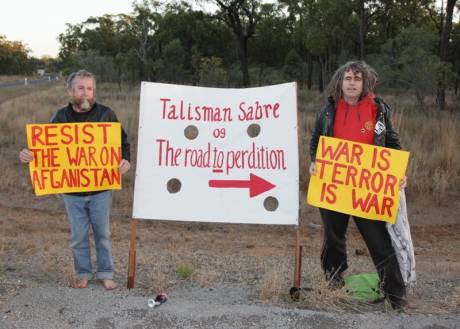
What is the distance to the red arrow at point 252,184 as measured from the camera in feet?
14.3

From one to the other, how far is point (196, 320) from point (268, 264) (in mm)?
1839

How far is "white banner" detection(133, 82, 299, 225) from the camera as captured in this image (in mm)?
4355

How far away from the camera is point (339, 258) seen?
444 centimetres

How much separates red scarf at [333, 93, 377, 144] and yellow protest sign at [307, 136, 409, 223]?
8 cm

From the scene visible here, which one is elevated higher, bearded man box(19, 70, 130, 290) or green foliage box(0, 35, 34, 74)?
green foliage box(0, 35, 34, 74)

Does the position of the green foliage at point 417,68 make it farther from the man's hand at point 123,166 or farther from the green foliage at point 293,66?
the green foliage at point 293,66

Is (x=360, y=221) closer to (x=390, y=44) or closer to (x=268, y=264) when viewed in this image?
(x=268, y=264)

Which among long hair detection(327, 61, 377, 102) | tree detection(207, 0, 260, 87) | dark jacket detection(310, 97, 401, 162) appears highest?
tree detection(207, 0, 260, 87)

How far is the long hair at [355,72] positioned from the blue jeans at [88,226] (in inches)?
77.8

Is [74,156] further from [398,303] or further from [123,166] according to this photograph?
[398,303]

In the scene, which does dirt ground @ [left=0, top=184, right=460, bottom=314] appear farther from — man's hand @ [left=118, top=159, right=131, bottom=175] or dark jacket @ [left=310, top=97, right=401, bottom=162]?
dark jacket @ [left=310, top=97, right=401, bottom=162]

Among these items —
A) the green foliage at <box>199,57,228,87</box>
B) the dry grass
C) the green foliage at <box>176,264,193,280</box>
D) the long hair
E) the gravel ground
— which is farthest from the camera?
the green foliage at <box>199,57,228,87</box>

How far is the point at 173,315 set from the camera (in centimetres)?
386

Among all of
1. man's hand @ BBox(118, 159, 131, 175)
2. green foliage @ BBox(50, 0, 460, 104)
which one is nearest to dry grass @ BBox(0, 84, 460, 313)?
man's hand @ BBox(118, 159, 131, 175)
